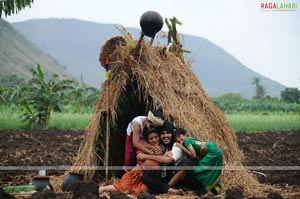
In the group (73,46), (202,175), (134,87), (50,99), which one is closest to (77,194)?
(202,175)

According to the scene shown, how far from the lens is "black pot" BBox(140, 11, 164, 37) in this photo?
668cm

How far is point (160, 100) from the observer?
23.1 ft

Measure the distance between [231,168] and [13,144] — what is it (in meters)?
6.86

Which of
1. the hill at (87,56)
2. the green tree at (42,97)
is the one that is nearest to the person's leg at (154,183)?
the green tree at (42,97)

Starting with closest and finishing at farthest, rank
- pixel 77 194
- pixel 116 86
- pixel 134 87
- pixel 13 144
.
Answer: pixel 77 194 → pixel 116 86 → pixel 134 87 → pixel 13 144

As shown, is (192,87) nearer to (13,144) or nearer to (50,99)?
(13,144)

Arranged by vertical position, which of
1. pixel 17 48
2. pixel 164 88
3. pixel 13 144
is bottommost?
pixel 13 144

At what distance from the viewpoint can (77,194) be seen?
5957mm

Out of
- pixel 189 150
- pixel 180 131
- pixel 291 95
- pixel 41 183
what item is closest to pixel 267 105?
pixel 291 95

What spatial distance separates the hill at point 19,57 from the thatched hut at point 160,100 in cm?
7645

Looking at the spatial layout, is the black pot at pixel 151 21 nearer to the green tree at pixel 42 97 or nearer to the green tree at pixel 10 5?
the green tree at pixel 10 5

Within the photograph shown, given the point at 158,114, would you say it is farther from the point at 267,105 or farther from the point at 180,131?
the point at 267,105

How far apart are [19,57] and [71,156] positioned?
87396 mm

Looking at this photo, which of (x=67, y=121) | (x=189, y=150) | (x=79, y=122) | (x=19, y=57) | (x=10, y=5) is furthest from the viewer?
(x=19, y=57)
